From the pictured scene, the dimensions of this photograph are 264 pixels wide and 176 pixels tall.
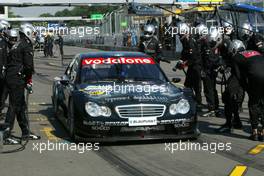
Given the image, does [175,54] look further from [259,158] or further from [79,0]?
[259,158]

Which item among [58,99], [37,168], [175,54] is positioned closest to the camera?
[37,168]

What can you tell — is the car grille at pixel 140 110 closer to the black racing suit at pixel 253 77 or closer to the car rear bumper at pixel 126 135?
the car rear bumper at pixel 126 135

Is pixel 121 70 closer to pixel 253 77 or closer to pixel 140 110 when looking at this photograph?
pixel 140 110

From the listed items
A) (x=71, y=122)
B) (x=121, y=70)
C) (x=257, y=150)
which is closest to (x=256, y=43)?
(x=121, y=70)

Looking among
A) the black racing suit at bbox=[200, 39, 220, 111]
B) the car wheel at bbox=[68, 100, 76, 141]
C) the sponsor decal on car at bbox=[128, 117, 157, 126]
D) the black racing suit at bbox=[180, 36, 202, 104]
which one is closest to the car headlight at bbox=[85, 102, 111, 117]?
the sponsor decal on car at bbox=[128, 117, 157, 126]

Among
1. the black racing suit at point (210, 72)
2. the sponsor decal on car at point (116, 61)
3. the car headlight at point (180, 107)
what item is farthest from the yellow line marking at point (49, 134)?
the black racing suit at point (210, 72)

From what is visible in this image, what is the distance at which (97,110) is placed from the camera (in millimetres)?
7902

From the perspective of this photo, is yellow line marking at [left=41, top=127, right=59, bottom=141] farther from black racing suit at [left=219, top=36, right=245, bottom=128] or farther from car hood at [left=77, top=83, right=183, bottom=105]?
black racing suit at [left=219, top=36, right=245, bottom=128]

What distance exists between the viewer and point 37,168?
671cm

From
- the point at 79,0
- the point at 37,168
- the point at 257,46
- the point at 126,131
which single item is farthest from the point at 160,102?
the point at 79,0

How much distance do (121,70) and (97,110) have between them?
1.55 meters

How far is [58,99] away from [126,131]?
2.88 m

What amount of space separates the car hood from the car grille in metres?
0.07

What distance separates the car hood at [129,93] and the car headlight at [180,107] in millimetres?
102
